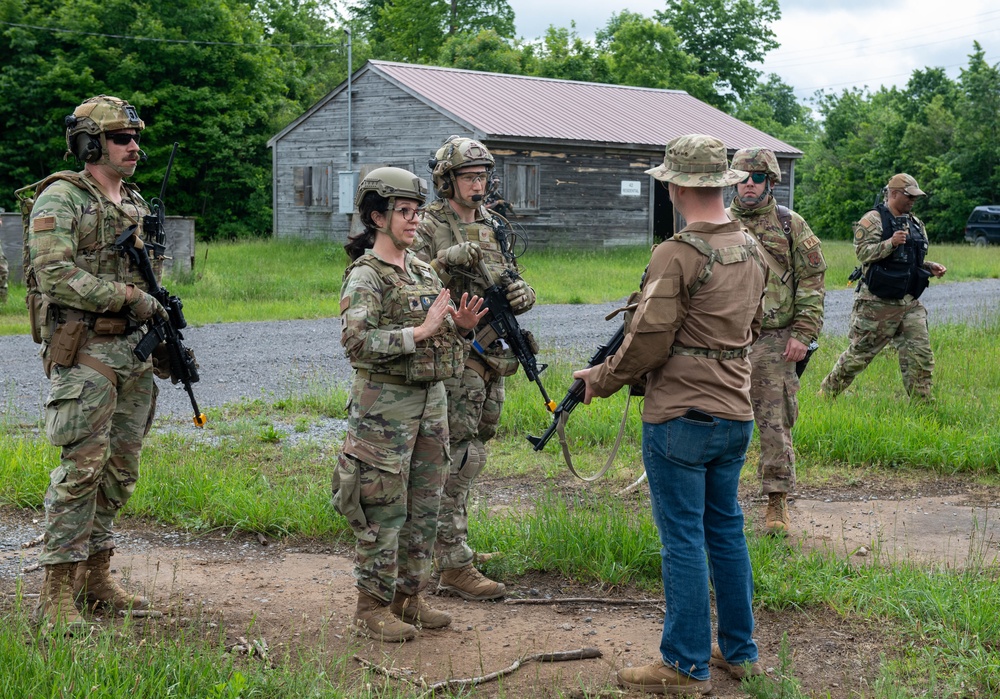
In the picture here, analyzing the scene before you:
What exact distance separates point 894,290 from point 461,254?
5.23 m

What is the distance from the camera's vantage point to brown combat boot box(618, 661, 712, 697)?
13.2ft

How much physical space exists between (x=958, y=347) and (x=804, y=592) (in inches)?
299

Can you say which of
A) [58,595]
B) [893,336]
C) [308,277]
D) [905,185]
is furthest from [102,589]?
[308,277]

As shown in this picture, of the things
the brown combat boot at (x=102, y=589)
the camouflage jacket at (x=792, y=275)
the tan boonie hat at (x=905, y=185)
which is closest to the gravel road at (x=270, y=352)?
the tan boonie hat at (x=905, y=185)

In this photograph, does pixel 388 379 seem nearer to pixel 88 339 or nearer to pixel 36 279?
pixel 88 339

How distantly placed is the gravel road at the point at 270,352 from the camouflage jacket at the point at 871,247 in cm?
319

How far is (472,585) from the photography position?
5234mm

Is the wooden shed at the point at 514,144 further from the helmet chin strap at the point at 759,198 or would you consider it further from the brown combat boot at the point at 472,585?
the brown combat boot at the point at 472,585

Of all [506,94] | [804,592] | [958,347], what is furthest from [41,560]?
[506,94]

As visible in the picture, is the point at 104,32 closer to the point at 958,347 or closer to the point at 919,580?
the point at 958,347

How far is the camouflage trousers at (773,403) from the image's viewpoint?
6.26m

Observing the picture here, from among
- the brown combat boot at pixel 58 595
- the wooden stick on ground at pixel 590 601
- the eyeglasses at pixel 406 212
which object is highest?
the eyeglasses at pixel 406 212

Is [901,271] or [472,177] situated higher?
[472,177]

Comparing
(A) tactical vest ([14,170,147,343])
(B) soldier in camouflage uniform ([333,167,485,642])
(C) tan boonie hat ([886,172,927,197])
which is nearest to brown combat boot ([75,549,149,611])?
(A) tactical vest ([14,170,147,343])
